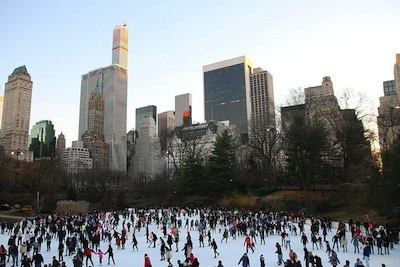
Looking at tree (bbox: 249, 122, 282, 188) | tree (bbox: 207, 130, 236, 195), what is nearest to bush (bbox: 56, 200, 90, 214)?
tree (bbox: 207, 130, 236, 195)

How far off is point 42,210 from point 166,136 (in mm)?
23672

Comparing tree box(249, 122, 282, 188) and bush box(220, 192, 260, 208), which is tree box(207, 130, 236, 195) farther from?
tree box(249, 122, 282, 188)

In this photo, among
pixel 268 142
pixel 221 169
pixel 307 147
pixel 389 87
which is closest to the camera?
pixel 307 147

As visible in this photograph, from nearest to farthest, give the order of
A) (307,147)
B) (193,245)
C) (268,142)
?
(193,245), (307,147), (268,142)

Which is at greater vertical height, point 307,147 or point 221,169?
point 307,147

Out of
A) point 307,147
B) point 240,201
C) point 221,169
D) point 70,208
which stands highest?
point 307,147

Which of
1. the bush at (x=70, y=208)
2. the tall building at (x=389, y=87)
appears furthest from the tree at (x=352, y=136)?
the tall building at (x=389, y=87)

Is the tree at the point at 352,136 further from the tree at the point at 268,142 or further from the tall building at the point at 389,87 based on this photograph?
the tall building at the point at 389,87

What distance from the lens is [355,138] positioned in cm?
4294

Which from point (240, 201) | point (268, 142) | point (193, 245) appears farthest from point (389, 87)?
point (193, 245)

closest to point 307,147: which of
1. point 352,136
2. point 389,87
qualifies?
point 352,136

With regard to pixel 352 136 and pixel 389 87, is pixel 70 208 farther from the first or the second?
pixel 389 87

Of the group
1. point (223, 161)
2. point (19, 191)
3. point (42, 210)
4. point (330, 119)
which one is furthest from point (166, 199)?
point (19, 191)

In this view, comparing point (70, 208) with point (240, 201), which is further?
point (70, 208)
